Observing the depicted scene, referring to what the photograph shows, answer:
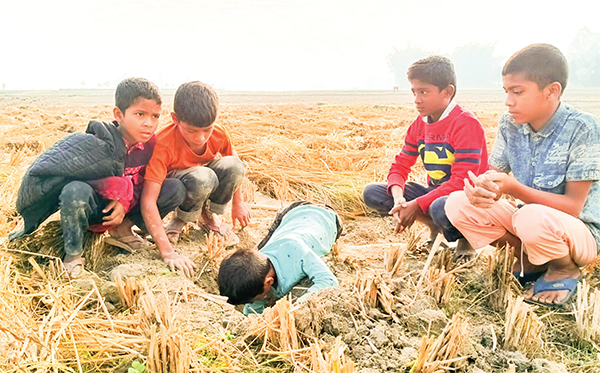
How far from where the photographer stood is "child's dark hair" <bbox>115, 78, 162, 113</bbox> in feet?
9.40

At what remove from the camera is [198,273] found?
9.46 feet

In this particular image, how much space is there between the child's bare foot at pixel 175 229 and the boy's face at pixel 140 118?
70 centimetres

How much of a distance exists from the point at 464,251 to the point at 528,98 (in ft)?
3.35

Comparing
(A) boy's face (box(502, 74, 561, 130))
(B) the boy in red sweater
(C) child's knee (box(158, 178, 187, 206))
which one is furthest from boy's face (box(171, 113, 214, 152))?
(A) boy's face (box(502, 74, 561, 130))

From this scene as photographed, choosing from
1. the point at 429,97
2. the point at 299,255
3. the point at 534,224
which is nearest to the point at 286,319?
the point at 299,255

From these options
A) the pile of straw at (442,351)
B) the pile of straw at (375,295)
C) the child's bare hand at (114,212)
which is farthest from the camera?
the child's bare hand at (114,212)

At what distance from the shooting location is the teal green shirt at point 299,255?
98.1 inches

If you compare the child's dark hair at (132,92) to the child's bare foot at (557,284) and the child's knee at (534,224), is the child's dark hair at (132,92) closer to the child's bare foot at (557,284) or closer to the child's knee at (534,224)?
the child's knee at (534,224)

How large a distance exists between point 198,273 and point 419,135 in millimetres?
1732

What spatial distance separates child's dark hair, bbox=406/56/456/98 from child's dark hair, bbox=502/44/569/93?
545mm

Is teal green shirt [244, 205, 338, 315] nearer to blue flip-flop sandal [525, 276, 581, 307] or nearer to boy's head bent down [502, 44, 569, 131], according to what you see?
blue flip-flop sandal [525, 276, 581, 307]

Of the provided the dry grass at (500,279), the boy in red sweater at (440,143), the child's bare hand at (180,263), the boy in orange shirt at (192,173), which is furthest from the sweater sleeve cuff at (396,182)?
the child's bare hand at (180,263)

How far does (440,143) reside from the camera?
3170 millimetres

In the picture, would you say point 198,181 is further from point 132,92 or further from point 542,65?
point 542,65
